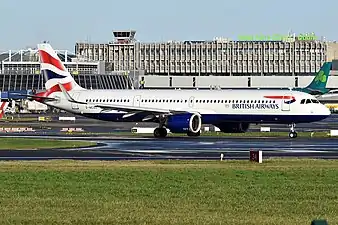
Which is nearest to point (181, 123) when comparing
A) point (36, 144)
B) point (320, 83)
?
point (36, 144)

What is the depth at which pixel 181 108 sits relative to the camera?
79.8m

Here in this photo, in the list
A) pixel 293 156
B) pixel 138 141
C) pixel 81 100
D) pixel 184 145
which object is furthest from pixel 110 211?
pixel 81 100

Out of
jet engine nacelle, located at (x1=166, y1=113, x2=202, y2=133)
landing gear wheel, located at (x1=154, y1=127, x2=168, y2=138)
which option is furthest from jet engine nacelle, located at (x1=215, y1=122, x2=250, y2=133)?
landing gear wheel, located at (x1=154, y1=127, x2=168, y2=138)

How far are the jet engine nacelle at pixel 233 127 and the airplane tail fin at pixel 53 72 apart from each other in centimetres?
1457

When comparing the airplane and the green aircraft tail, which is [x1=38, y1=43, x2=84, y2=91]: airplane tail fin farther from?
the green aircraft tail

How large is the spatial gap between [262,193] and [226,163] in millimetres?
14503

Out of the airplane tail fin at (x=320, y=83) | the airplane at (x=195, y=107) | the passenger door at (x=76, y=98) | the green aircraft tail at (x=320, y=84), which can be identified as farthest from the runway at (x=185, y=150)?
the airplane tail fin at (x=320, y=83)

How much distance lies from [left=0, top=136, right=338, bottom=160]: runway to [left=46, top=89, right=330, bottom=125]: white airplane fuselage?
5.31 metres

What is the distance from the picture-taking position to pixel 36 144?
63.4 metres

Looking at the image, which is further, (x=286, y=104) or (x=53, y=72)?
(x=53, y=72)

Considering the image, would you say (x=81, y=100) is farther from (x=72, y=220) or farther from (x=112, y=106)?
(x=72, y=220)

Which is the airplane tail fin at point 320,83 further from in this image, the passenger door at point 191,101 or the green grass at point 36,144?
the green grass at point 36,144

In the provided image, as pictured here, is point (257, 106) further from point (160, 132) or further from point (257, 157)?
point (257, 157)

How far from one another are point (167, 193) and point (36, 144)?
34.6 metres
